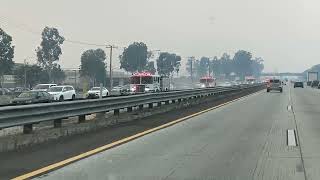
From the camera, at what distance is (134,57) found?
14888 cm

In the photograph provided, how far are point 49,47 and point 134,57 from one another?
116 feet

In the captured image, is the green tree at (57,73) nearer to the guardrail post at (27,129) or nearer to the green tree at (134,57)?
the green tree at (134,57)

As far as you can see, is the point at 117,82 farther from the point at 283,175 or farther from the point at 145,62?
the point at 283,175

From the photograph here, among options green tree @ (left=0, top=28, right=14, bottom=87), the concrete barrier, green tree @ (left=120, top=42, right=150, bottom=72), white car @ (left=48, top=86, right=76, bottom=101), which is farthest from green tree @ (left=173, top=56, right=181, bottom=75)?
the concrete barrier

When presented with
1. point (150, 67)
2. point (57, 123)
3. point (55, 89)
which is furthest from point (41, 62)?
point (57, 123)

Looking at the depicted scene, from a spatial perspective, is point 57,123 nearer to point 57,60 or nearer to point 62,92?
point 62,92

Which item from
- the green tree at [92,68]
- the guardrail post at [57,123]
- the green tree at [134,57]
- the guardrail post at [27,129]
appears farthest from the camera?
the green tree at [134,57]

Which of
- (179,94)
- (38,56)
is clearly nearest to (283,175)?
(179,94)

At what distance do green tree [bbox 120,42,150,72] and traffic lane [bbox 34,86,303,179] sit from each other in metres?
131

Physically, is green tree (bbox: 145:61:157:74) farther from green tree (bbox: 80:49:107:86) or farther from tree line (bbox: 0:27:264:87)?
green tree (bbox: 80:49:107:86)

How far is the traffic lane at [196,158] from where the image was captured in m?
9.33

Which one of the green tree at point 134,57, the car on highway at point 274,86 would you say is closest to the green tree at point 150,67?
the green tree at point 134,57

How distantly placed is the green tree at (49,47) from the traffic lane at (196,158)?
10332cm

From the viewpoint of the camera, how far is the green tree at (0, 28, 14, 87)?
85.9 m
